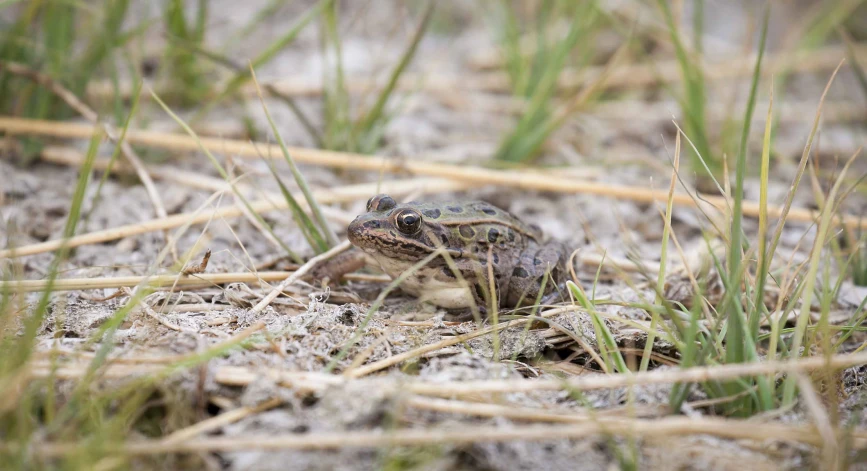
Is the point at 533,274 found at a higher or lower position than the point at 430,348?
higher

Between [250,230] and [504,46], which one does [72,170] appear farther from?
[504,46]

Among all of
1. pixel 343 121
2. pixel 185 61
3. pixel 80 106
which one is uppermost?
pixel 185 61

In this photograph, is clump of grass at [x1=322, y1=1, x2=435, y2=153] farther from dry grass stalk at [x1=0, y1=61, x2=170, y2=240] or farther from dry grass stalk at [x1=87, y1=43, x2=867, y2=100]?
dry grass stalk at [x1=0, y1=61, x2=170, y2=240]

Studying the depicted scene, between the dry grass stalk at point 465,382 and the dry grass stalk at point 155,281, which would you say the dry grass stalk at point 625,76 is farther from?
the dry grass stalk at point 465,382

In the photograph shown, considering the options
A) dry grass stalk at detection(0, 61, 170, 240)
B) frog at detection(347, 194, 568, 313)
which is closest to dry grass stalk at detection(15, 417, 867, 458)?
frog at detection(347, 194, 568, 313)

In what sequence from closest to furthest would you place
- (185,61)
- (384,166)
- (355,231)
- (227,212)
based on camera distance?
(355,231) < (227,212) < (384,166) < (185,61)

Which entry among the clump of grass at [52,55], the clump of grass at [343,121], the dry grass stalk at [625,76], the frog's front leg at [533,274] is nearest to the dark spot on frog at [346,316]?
the frog's front leg at [533,274]

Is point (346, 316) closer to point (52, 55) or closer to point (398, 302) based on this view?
point (398, 302)

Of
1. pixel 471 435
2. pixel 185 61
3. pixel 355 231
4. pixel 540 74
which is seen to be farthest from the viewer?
pixel 540 74

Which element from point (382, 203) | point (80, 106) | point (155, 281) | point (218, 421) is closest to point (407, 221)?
point (382, 203)
